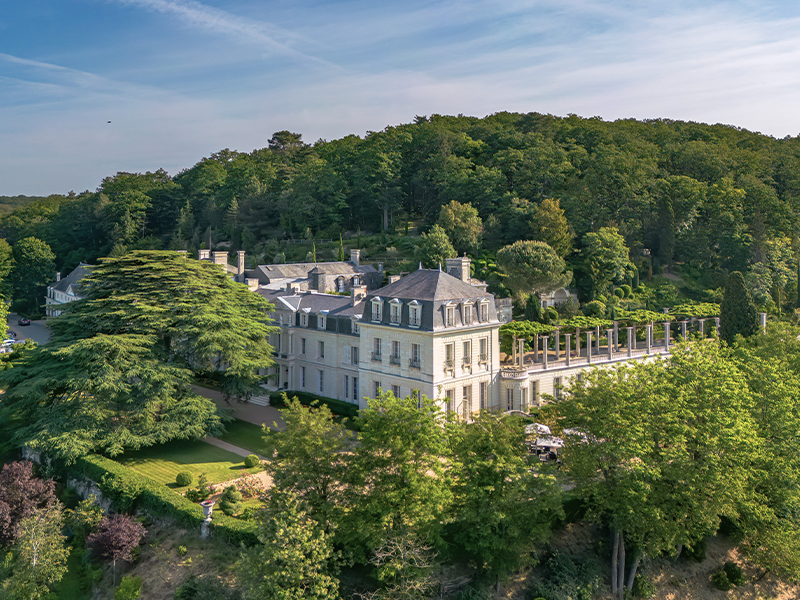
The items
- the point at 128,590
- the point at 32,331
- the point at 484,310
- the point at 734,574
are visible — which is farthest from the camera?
the point at 32,331

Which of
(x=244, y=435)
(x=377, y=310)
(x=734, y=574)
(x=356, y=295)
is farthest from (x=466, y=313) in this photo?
(x=734, y=574)

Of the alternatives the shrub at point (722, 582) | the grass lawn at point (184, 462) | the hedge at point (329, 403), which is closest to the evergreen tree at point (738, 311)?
the shrub at point (722, 582)

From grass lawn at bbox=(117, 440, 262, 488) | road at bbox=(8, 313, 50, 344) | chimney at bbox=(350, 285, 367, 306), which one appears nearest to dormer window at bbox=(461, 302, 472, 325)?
chimney at bbox=(350, 285, 367, 306)

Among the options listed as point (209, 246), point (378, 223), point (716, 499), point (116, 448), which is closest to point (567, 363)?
point (716, 499)

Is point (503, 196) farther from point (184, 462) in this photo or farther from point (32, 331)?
point (32, 331)

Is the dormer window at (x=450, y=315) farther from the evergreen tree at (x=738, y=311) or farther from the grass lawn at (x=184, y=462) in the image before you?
the evergreen tree at (x=738, y=311)

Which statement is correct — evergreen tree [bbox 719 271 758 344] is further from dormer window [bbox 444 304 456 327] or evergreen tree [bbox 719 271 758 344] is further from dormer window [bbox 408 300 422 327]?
dormer window [bbox 408 300 422 327]

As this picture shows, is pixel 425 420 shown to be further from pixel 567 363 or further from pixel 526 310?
pixel 526 310
